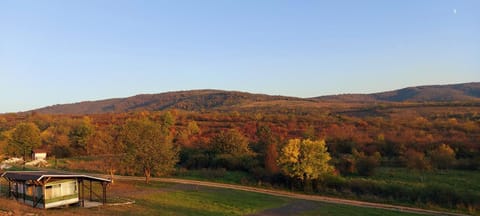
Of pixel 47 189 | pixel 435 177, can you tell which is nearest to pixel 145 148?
pixel 47 189

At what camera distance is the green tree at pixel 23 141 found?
247 feet

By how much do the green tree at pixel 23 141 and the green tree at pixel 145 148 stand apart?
37.5 meters

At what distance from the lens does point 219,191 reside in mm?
42656

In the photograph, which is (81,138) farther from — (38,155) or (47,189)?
(47,189)

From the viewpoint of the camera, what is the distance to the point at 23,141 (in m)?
75.4

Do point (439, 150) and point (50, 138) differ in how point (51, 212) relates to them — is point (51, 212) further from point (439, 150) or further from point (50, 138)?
point (50, 138)

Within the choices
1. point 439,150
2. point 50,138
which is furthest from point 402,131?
point 50,138

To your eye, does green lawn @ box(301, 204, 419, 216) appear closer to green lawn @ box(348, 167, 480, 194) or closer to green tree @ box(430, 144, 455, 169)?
green lawn @ box(348, 167, 480, 194)

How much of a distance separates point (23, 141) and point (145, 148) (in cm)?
4032

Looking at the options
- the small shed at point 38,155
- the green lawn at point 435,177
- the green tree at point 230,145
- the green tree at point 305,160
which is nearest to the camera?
the green lawn at point 435,177

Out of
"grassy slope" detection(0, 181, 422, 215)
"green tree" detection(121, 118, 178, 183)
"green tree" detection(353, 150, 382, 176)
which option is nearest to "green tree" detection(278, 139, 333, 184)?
"grassy slope" detection(0, 181, 422, 215)

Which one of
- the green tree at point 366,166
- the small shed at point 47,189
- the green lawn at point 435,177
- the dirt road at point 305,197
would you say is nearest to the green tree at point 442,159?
the green lawn at point 435,177

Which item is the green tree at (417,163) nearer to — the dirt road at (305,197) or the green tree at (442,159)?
the green tree at (442,159)

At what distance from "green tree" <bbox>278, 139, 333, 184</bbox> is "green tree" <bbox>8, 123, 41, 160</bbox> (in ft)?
160
